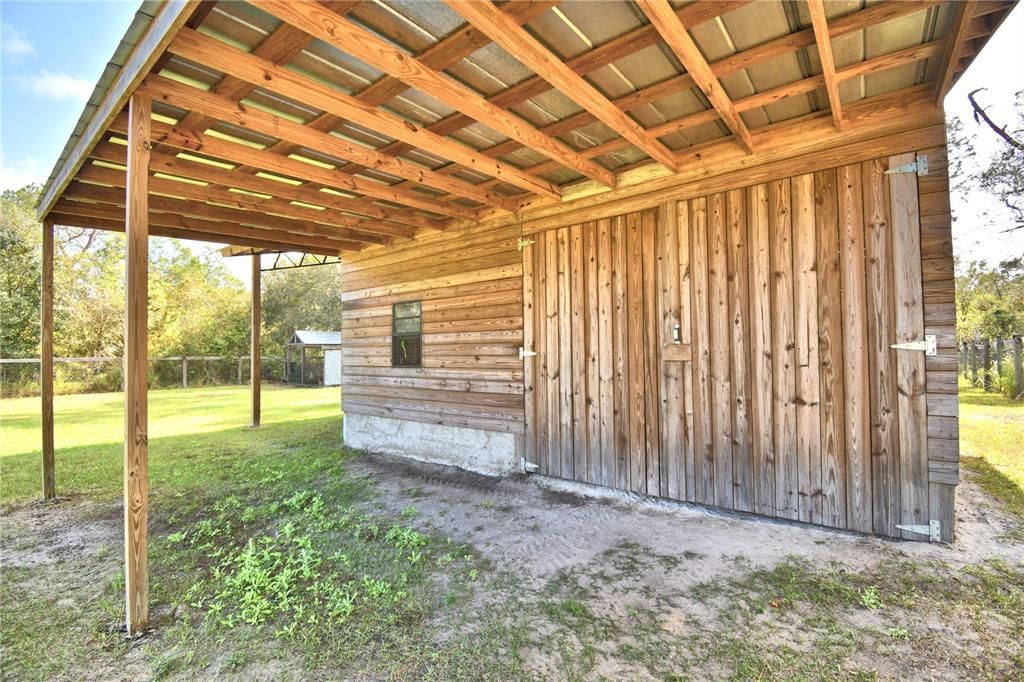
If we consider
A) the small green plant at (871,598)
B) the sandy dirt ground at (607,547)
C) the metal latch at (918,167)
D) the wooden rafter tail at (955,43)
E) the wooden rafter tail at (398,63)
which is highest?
the wooden rafter tail at (955,43)

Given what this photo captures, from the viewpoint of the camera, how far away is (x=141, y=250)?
7.23 ft

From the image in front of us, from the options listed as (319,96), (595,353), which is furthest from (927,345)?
(319,96)

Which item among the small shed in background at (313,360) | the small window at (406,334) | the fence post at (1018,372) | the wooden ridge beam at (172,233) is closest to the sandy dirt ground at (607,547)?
the small window at (406,334)

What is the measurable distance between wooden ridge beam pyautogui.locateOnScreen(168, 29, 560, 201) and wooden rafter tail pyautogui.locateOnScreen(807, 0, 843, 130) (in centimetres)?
205

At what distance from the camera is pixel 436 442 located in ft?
17.3

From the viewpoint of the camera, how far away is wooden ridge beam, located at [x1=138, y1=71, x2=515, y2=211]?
222cm

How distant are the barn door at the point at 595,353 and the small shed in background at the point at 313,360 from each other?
14244 mm

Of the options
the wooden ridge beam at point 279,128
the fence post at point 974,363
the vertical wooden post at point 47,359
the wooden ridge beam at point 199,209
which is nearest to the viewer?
the wooden ridge beam at point 279,128

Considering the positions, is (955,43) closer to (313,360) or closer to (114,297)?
(313,360)

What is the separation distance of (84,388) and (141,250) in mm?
16721

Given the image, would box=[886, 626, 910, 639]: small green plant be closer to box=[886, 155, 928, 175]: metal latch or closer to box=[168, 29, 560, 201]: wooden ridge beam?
box=[886, 155, 928, 175]: metal latch

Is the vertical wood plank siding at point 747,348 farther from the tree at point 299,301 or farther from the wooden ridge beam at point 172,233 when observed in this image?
the tree at point 299,301

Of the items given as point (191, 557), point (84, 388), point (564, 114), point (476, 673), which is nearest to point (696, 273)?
point (564, 114)

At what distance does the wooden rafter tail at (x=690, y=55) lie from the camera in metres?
1.76
